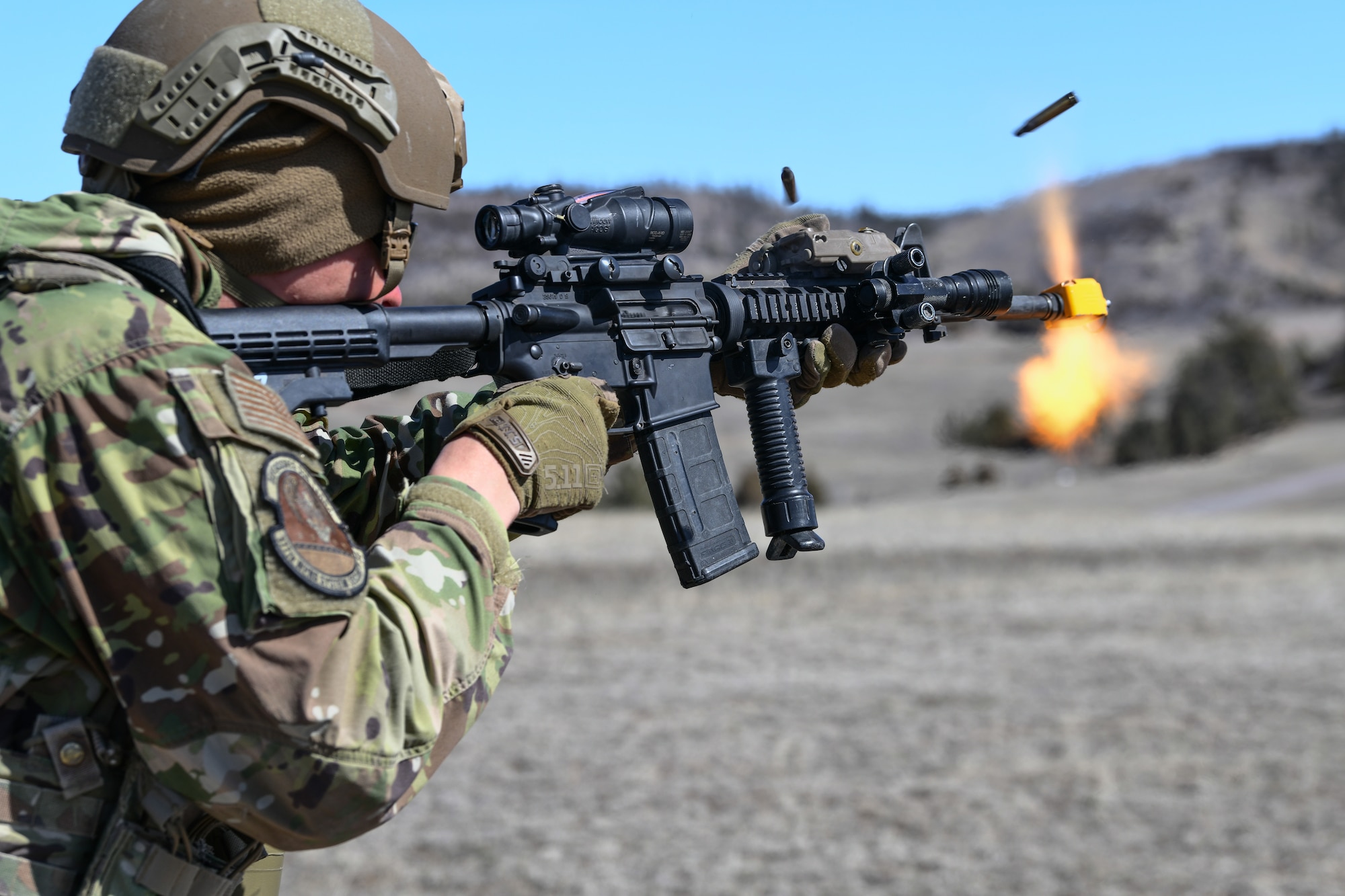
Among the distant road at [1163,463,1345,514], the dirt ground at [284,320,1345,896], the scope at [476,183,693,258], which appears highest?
the scope at [476,183,693,258]

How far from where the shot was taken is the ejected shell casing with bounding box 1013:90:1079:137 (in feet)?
14.2

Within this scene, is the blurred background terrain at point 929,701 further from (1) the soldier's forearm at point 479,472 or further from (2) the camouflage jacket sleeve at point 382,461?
(1) the soldier's forearm at point 479,472

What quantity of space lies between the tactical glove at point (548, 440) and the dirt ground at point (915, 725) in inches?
363

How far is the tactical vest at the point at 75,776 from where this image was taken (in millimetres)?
2396

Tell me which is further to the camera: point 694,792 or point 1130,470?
point 1130,470

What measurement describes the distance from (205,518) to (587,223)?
1735mm

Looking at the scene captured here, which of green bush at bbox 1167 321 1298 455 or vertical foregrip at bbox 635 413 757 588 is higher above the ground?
vertical foregrip at bbox 635 413 757 588

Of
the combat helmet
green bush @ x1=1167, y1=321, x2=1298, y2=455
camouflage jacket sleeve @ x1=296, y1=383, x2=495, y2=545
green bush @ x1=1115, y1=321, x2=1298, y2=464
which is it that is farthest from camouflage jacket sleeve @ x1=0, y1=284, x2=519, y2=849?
green bush @ x1=1167, y1=321, x2=1298, y2=455

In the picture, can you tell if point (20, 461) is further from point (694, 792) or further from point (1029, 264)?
point (1029, 264)

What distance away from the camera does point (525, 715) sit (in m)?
16.3

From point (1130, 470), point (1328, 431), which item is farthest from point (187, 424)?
point (1328, 431)

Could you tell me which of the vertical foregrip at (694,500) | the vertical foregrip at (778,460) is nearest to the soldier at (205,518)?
the vertical foregrip at (694,500)

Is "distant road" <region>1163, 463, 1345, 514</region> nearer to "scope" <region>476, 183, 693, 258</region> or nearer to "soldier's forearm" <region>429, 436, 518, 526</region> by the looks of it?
"scope" <region>476, 183, 693, 258</region>

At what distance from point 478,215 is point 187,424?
1.44 meters
